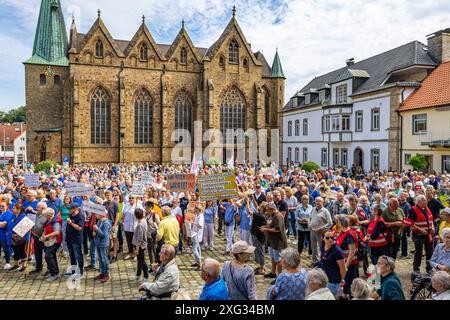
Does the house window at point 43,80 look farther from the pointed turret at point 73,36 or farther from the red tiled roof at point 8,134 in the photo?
the red tiled roof at point 8,134

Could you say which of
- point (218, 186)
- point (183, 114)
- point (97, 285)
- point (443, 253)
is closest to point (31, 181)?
point (97, 285)

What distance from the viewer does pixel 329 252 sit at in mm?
5555

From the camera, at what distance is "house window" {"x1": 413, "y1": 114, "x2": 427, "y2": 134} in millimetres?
23609

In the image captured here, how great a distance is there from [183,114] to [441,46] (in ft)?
84.1

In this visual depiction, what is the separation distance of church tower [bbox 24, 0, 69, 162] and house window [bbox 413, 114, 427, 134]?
1269 inches

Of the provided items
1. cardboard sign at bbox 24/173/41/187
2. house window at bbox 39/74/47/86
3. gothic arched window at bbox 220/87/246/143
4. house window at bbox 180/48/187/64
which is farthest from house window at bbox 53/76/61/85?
cardboard sign at bbox 24/173/41/187

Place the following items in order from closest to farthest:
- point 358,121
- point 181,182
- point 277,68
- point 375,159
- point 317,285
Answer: point 317,285, point 181,182, point 375,159, point 358,121, point 277,68

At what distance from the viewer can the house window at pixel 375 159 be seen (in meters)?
27.5

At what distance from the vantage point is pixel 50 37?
37438 millimetres

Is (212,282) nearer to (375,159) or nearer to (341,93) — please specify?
(375,159)

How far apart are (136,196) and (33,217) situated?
104 inches

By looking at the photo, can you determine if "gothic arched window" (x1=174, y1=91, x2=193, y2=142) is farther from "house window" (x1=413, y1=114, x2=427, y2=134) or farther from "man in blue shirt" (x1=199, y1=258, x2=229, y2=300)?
"man in blue shirt" (x1=199, y1=258, x2=229, y2=300)
